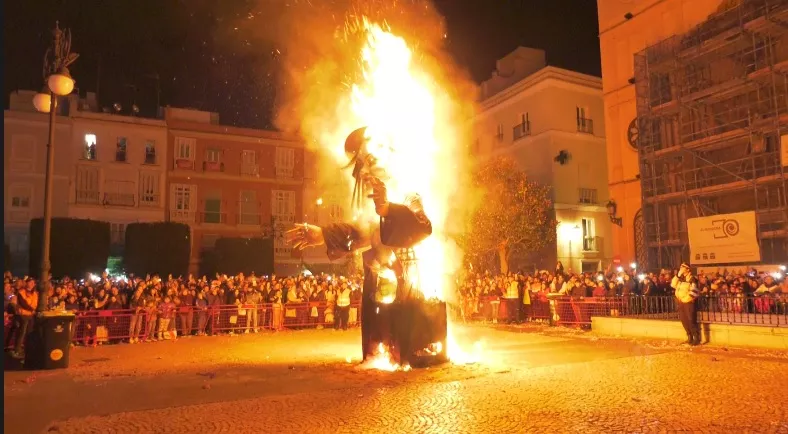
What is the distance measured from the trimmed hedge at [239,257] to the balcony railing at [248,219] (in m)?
2.50

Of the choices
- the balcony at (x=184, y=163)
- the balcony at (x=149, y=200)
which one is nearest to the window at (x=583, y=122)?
the balcony at (x=184, y=163)

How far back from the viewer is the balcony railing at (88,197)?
34438 millimetres

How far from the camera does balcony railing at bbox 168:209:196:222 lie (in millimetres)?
36719

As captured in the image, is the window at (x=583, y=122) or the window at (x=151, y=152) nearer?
the window at (x=583, y=122)

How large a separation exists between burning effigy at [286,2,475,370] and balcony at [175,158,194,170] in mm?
25592

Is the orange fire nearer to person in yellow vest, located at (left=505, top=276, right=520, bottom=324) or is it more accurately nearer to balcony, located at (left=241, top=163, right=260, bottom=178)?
person in yellow vest, located at (left=505, top=276, right=520, bottom=324)

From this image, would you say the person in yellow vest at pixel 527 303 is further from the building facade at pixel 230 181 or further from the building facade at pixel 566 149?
the building facade at pixel 230 181

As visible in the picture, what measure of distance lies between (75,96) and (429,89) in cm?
3069

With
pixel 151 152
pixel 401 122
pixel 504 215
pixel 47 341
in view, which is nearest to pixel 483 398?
pixel 401 122

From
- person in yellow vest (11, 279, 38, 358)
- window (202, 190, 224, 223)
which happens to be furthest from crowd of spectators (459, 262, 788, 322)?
window (202, 190, 224, 223)

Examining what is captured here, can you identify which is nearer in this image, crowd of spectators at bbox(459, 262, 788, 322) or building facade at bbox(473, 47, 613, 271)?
crowd of spectators at bbox(459, 262, 788, 322)

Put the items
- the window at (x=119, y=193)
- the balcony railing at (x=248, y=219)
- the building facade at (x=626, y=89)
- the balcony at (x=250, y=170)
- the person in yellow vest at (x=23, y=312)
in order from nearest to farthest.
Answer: the person in yellow vest at (x=23, y=312)
the building facade at (x=626, y=89)
the window at (x=119, y=193)
the balcony railing at (x=248, y=219)
the balcony at (x=250, y=170)

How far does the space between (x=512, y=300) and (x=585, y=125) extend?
57.1 ft

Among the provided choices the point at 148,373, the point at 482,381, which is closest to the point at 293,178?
the point at 148,373
